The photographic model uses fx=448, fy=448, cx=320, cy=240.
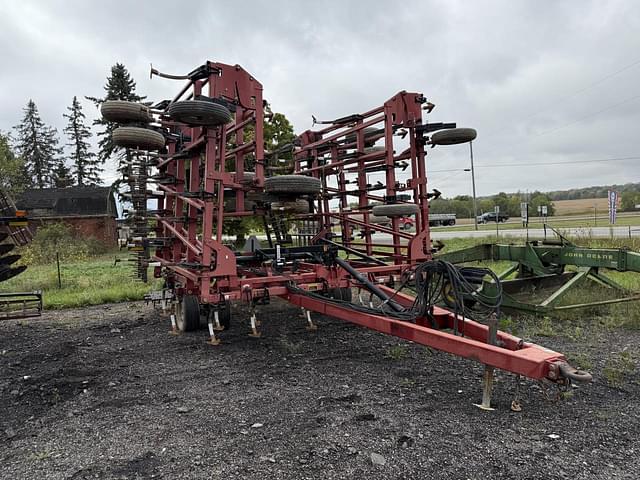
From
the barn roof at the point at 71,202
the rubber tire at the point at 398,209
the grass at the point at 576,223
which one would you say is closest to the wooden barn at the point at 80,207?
the barn roof at the point at 71,202

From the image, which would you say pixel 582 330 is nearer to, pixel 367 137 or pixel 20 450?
pixel 367 137

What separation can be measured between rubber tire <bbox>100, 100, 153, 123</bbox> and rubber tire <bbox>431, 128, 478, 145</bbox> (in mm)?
3987

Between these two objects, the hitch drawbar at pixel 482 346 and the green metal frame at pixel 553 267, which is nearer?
the hitch drawbar at pixel 482 346

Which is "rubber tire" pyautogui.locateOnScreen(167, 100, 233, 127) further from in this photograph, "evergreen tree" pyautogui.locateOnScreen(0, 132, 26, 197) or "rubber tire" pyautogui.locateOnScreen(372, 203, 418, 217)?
"evergreen tree" pyautogui.locateOnScreen(0, 132, 26, 197)

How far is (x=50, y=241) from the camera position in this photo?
24.1 metres

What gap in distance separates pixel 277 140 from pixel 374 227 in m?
16.0

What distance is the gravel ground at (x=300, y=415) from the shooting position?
2684mm

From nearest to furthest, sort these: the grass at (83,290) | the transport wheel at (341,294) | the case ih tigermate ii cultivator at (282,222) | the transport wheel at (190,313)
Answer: the case ih tigermate ii cultivator at (282,222) → the transport wheel at (190,313) → the transport wheel at (341,294) → the grass at (83,290)

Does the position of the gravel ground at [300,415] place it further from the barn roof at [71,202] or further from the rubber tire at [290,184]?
the barn roof at [71,202]

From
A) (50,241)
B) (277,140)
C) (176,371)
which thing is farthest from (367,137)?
(50,241)

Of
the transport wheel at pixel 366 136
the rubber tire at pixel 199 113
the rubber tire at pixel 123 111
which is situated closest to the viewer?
the rubber tire at pixel 199 113

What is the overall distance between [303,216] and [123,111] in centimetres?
351

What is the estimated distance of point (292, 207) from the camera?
7094 mm

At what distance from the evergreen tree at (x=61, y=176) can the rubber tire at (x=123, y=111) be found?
1991 inches
